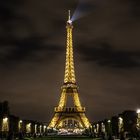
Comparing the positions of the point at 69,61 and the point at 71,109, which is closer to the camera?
the point at 69,61

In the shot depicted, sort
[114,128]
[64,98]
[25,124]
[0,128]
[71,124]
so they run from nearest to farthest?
[0,128] → [114,128] → [25,124] → [64,98] → [71,124]

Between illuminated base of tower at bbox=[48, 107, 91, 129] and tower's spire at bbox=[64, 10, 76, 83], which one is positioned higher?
tower's spire at bbox=[64, 10, 76, 83]

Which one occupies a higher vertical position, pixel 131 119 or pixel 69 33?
pixel 69 33

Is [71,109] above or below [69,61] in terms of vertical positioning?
below

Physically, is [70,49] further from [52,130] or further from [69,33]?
[52,130]

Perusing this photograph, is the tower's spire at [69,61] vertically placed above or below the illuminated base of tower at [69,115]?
above

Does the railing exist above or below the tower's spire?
below

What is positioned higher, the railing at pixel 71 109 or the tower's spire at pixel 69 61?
the tower's spire at pixel 69 61

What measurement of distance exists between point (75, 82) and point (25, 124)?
81.6 ft

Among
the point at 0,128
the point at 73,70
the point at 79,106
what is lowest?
the point at 0,128

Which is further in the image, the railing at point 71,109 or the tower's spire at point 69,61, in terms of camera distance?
the tower's spire at point 69,61

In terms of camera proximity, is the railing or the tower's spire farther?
the tower's spire

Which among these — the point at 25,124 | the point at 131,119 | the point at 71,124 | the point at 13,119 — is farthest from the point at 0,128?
the point at 71,124

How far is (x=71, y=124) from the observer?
195 metres
